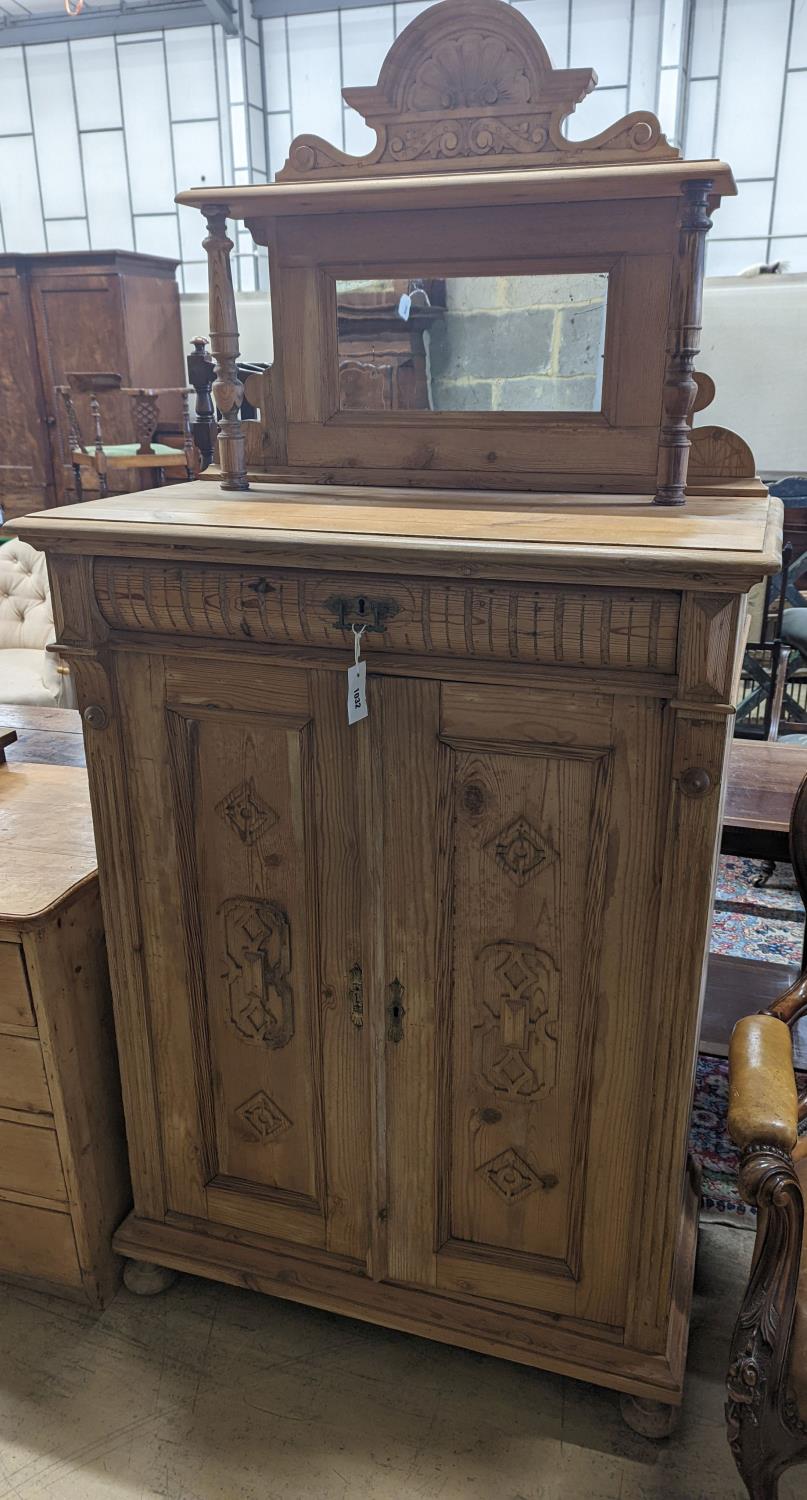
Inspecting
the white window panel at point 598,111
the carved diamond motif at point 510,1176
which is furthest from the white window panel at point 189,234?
the carved diamond motif at point 510,1176

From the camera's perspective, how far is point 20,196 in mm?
8219

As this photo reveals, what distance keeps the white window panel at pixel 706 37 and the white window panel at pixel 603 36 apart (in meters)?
0.41

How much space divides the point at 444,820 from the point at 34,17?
891 centimetres

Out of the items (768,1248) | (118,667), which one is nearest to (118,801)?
(118,667)

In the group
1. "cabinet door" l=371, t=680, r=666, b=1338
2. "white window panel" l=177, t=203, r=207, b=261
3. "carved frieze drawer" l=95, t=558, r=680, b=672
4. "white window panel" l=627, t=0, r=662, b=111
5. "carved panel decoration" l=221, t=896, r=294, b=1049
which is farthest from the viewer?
"white window panel" l=177, t=203, r=207, b=261

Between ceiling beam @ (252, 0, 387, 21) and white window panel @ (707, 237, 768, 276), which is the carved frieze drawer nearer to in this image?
white window panel @ (707, 237, 768, 276)

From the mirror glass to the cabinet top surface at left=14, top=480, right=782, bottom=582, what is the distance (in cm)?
17

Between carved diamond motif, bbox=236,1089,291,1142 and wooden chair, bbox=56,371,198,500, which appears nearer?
carved diamond motif, bbox=236,1089,291,1142

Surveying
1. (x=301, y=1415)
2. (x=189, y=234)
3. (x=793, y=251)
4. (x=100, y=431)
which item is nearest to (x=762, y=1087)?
(x=301, y=1415)

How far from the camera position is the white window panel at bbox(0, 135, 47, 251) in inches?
319

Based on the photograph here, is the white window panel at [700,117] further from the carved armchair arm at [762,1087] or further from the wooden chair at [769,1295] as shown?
the wooden chair at [769,1295]

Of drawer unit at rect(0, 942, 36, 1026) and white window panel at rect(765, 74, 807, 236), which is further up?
white window panel at rect(765, 74, 807, 236)

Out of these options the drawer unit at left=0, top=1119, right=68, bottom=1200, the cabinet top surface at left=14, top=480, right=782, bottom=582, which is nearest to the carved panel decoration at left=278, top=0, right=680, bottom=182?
the cabinet top surface at left=14, top=480, right=782, bottom=582

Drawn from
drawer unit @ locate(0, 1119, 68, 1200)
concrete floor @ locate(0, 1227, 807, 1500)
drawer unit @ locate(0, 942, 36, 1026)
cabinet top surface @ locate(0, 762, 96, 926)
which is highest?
cabinet top surface @ locate(0, 762, 96, 926)
